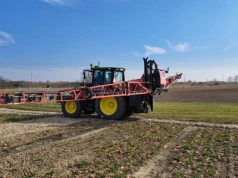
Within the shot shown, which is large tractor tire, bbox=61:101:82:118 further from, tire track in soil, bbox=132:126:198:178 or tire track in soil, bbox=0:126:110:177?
tire track in soil, bbox=132:126:198:178

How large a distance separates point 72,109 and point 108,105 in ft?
8.26

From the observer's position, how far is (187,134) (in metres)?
9.73

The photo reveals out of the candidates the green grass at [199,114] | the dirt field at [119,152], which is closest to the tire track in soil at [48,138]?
the dirt field at [119,152]

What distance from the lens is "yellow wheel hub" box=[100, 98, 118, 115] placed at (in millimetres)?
13555

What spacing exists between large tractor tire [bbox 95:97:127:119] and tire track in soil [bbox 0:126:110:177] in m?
5.30

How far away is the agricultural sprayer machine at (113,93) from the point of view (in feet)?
41.6

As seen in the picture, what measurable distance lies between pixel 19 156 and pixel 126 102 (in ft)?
25.6

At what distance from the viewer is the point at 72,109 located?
14852 mm

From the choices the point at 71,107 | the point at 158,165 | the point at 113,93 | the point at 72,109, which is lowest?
the point at 158,165

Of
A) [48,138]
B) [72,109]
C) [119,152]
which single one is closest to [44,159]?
[119,152]

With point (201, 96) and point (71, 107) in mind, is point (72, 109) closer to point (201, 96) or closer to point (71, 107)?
point (71, 107)

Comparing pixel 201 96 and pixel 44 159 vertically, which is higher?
pixel 201 96

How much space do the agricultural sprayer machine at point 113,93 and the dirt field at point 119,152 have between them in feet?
8.01

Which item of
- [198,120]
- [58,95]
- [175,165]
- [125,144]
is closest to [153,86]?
[198,120]
